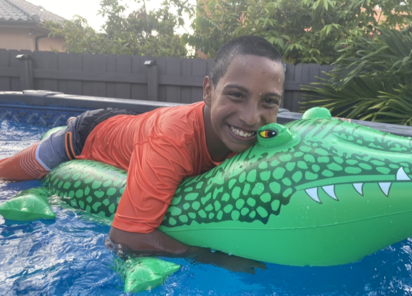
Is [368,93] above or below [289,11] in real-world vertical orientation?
below

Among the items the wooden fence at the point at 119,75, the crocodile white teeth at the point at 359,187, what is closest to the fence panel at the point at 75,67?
the wooden fence at the point at 119,75

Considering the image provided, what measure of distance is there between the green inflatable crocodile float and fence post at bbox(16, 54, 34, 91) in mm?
7876

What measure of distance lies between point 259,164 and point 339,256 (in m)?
0.54

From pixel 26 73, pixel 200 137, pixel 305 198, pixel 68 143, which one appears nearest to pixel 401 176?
pixel 305 198

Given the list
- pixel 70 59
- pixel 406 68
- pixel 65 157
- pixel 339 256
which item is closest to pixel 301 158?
pixel 339 256

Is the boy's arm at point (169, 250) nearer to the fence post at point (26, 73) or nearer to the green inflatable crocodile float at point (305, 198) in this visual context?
the green inflatable crocodile float at point (305, 198)

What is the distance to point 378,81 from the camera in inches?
211

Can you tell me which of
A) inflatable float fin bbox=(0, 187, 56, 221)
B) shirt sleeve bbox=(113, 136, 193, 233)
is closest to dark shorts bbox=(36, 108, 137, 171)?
inflatable float fin bbox=(0, 187, 56, 221)

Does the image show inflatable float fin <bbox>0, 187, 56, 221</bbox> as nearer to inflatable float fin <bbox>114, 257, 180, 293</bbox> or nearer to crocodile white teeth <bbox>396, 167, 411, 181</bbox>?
inflatable float fin <bbox>114, 257, 180, 293</bbox>

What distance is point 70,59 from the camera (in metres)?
8.34

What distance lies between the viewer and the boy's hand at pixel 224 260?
168 cm

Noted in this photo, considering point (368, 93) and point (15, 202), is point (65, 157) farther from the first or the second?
point (368, 93)

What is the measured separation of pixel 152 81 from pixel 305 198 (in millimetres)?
6520

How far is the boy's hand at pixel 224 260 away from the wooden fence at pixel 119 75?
214 inches
